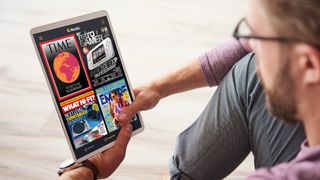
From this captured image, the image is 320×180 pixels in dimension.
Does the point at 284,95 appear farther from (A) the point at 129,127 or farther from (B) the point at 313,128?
(A) the point at 129,127

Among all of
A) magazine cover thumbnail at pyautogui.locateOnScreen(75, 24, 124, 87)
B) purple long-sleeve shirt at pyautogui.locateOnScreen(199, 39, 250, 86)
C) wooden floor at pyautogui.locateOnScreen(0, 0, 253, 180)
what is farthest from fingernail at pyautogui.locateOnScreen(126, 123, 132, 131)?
wooden floor at pyautogui.locateOnScreen(0, 0, 253, 180)

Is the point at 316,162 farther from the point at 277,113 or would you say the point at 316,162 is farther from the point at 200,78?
the point at 200,78

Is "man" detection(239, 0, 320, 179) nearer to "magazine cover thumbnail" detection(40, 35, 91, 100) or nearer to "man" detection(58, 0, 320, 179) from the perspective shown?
"man" detection(58, 0, 320, 179)

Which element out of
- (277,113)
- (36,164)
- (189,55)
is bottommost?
(36,164)

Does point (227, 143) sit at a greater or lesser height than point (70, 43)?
lesser

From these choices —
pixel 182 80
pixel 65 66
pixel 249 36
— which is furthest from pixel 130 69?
pixel 249 36

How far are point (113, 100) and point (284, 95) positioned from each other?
0.44 meters

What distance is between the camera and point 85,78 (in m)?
0.92

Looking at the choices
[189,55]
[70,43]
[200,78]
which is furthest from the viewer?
[189,55]

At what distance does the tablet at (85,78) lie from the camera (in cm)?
88

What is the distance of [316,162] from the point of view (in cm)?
58

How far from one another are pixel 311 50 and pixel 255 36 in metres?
0.09

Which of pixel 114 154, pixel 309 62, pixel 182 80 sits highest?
pixel 309 62

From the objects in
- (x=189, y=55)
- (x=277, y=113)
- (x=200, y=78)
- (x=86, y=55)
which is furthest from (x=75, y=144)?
(x=189, y=55)
